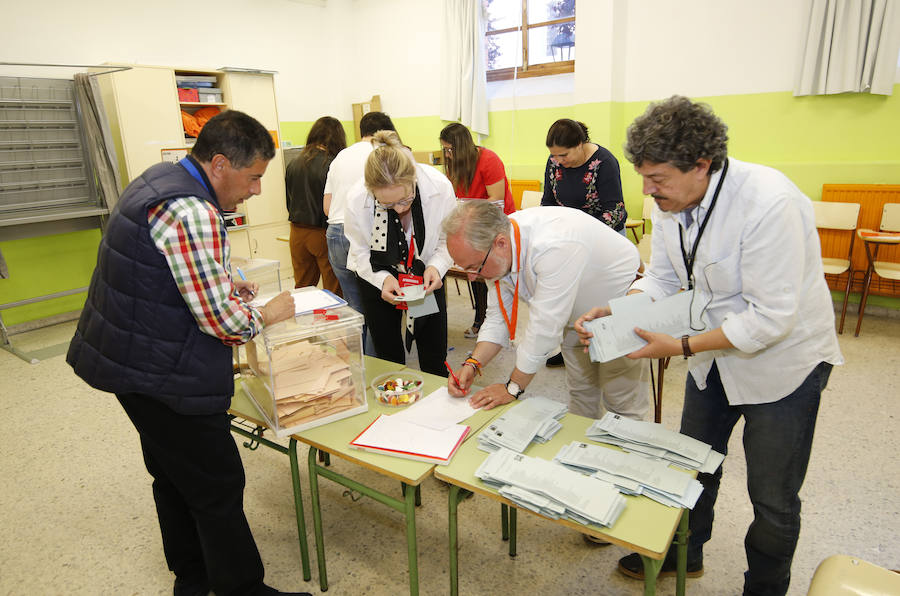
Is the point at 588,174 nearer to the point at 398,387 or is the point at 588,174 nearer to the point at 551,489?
the point at 398,387

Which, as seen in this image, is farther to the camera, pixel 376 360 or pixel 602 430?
pixel 376 360

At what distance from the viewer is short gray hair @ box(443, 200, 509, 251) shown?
5.47 feet

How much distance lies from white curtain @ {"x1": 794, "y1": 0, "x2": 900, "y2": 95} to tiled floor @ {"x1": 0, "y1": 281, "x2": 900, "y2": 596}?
2356 mm

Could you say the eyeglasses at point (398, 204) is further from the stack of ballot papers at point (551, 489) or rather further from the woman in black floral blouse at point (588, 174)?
the woman in black floral blouse at point (588, 174)

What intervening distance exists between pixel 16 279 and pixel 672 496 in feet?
18.9

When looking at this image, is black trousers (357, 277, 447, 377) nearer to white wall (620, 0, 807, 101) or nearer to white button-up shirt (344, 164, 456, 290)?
white button-up shirt (344, 164, 456, 290)

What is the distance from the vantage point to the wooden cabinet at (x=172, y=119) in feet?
16.3

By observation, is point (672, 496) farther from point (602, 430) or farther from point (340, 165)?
point (340, 165)

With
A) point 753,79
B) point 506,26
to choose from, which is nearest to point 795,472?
point 753,79

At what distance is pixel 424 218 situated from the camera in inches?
93.5

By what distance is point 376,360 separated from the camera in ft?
7.57

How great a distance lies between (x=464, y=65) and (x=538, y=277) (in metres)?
5.07

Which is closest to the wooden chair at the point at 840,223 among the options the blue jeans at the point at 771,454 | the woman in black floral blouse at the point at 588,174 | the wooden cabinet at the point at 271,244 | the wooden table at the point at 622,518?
the woman in black floral blouse at the point at 588,174

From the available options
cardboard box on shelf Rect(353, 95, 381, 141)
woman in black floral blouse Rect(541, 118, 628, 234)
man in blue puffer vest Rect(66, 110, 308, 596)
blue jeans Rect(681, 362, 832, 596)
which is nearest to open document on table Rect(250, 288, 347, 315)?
man in blue puffer vest Rect(66, 110, 308, 596)
